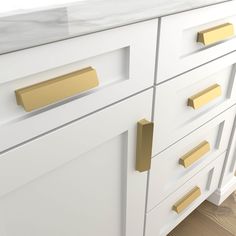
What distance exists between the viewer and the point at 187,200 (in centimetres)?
101

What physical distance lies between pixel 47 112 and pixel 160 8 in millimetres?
272

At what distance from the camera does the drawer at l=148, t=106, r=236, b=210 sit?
2.67ft

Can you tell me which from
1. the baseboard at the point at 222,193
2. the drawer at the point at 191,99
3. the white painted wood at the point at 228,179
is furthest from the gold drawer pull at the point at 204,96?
the baseboard at the point at 222,193

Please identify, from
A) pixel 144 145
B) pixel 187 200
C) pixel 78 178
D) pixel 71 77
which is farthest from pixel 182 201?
pixel 71 77

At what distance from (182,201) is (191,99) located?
399mm

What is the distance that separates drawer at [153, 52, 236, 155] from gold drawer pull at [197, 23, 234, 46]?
7cm

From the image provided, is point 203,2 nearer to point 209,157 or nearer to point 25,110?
point 25,110

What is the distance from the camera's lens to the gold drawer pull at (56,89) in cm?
43

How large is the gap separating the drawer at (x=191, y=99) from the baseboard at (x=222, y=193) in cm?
47

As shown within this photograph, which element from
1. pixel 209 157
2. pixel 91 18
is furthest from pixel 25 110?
pixel 209 157

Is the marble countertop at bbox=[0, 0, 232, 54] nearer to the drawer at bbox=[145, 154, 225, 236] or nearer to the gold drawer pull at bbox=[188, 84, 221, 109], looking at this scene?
the gold drawer pull at bbox=[188, 84, 221, 109]

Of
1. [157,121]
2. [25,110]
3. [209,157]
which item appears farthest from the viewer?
→ [209,157]

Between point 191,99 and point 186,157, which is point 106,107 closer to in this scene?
point 191,99

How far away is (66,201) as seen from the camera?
608 mm
